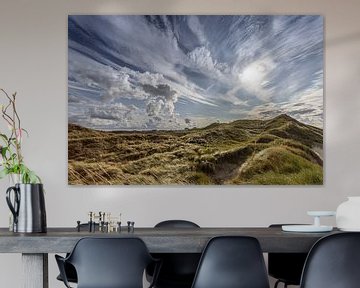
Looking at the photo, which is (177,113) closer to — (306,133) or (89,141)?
(89,141)

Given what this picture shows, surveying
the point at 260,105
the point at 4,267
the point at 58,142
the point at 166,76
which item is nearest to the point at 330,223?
the point at 260,105

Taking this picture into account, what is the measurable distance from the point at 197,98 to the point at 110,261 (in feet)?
8.01

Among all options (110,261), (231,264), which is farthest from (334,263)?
(110,261)

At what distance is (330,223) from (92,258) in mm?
2706

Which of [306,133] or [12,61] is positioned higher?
[12,61]

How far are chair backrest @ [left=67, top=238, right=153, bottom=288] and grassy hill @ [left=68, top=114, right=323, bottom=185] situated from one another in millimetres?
2143

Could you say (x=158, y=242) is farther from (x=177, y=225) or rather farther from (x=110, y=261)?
(x=177, y=225)

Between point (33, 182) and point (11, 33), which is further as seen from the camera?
point (11, 33)

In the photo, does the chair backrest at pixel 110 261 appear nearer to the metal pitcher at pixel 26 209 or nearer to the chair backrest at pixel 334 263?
the metal pitcher at pixel 26 209

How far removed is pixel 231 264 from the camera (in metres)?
3.10

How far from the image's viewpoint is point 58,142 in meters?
5.19

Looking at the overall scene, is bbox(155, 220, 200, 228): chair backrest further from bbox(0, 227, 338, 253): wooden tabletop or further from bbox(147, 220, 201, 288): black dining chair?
bbox(0, 227, 338, 253): wooden tabletop

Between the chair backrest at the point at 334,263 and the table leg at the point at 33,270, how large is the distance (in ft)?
4.20

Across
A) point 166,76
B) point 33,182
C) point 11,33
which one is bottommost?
point 33,182
